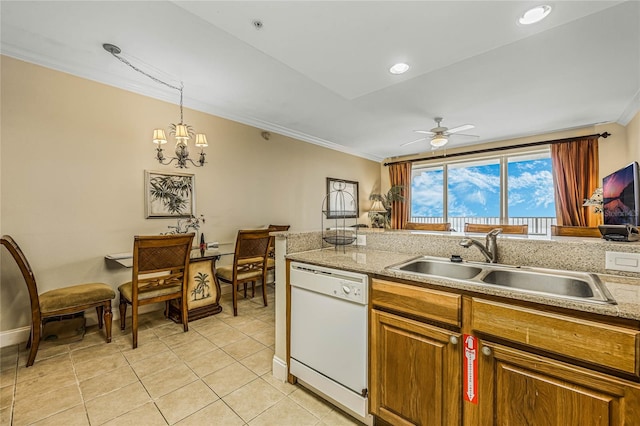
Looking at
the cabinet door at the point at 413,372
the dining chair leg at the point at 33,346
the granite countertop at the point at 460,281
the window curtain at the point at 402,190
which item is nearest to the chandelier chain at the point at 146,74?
the dining chair leg at the point at 33,346

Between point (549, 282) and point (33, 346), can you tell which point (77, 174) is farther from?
point (549, 282)

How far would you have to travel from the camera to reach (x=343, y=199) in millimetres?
6039

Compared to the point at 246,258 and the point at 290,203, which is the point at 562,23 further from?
the point at 290,203

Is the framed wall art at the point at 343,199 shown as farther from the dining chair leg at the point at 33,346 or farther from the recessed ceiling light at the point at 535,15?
the dining chair leg at the point at 33,346

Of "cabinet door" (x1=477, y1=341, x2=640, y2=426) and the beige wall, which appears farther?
the beige wall

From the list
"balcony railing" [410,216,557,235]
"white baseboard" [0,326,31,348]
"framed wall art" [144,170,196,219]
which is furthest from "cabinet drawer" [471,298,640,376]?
"balcony railing" [410,216,557,235]

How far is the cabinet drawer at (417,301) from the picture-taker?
3.93ft

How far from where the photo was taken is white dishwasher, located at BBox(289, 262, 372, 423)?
1487 millimetres

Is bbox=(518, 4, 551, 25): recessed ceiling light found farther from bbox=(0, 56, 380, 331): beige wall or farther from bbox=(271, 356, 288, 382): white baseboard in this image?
bbox=(0, 56, 380, 331): beige wall

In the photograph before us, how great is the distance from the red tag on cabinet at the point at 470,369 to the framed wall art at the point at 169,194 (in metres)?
3.34

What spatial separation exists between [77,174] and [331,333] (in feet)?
9.73

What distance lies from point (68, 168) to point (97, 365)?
1889mm

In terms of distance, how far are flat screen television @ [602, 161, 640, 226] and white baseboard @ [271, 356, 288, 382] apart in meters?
2.35

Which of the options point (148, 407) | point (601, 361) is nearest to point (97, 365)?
point (148, 407)
